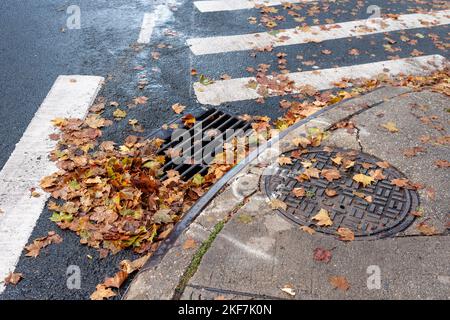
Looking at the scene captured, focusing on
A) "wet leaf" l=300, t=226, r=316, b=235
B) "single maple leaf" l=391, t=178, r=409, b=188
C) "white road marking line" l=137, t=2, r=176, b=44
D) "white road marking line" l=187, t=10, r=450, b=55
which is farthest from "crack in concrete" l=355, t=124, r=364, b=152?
"white road marking line" l=137, t=2, r=176, b=44

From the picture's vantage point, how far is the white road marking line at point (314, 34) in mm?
6478

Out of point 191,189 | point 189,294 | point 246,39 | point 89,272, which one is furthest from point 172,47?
point 189,294

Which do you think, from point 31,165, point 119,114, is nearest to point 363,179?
point 119,114

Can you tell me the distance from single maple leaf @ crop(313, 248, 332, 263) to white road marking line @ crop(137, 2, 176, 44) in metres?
4.65

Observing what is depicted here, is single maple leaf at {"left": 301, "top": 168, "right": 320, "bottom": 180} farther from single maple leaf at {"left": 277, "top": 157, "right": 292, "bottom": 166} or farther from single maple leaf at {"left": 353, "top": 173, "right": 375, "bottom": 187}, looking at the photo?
Result: single maple leaf at {"left": 353, "top": 173, "right": 375, "bottom": 187}

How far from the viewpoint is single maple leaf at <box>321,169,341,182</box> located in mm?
3752

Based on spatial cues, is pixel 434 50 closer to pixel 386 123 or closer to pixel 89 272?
pixel 386 123

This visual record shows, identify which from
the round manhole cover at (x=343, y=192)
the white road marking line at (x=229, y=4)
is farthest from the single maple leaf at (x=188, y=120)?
the white road marking line at (x=229, y=4)

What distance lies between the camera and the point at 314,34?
6.89 meters

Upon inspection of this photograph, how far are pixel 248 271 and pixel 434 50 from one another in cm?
544

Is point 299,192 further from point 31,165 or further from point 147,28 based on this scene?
point 147,28

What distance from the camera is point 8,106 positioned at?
4.98 meters

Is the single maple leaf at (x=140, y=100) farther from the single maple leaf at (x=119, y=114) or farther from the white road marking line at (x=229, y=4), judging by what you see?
the white road marking line at (x=229, y=4)

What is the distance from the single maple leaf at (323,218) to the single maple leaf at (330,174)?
1.44ft
